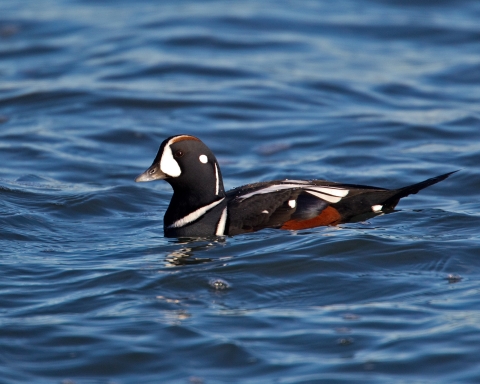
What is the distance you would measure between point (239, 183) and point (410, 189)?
123 inches

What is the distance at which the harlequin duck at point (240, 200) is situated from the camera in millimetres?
8188

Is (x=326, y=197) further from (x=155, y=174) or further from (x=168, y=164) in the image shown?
(x=155, y=174)

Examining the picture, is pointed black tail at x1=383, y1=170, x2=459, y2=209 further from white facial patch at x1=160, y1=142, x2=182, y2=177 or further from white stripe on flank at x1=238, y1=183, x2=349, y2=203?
white facial patch at x1=160, y1=142, x2=182, y2=177

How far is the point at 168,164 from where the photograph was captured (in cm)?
840

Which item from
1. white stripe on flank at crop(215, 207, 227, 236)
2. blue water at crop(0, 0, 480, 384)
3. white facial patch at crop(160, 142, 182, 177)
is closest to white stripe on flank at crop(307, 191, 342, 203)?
blue water at crop(0, 0, 480, 384)

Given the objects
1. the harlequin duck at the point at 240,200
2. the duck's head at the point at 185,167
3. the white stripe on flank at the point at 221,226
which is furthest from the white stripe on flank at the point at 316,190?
the duck's head at the point at 185,167

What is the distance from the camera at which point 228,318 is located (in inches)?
248

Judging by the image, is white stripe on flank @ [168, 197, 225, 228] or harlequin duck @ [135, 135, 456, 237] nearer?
harlequin duck @ [135, 135, 456, 237]

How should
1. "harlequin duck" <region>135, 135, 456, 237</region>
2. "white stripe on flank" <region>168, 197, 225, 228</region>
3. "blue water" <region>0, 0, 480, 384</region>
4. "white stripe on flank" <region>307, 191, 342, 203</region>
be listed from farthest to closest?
1. "white stripe on flank" <region>168, 197, 225, 228</region>
2. "white stripe on flank" <region>307, 191, 342, 203</region>
3. "harlequin duck" <region>135, 135, 456, 237</region>
4. "blue water" <region>0, 0, 480, 384</region>

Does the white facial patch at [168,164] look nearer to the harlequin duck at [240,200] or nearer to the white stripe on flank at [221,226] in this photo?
the harlequin duck at [240,200]

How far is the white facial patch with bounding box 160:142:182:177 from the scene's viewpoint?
8.38 m

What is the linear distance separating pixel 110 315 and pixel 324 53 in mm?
11339

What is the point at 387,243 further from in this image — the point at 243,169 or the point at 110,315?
the point at 243,169

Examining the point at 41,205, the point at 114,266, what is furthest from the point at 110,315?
the point at 41,205
